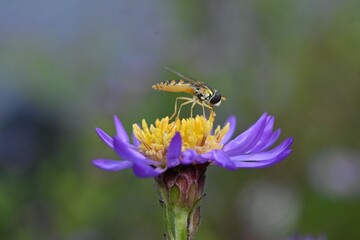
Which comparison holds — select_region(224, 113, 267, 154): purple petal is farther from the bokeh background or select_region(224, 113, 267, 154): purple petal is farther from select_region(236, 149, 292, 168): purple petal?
the bokeh background

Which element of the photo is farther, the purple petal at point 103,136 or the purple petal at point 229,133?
the purple petal at point 229,133

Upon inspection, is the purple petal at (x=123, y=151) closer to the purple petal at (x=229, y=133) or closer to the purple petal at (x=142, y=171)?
the purple petal at (x=142, y=171)

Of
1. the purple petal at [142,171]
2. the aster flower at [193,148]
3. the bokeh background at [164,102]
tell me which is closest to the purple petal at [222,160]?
the aster flower at [193,148]

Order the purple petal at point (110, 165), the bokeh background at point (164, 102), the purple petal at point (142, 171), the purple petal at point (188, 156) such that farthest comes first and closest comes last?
1. the bokeh background at point (164, 102)
2. the purple petal at point (188, 156)
3. the purple petal at point (110, 165)
4. the purple petal at point (142, 171)

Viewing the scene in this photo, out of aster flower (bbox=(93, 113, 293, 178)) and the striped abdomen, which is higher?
the striped abdomen

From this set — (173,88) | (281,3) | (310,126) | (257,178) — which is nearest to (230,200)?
(257,178)

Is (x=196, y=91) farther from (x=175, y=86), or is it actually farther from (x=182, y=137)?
(x=182, y=137)

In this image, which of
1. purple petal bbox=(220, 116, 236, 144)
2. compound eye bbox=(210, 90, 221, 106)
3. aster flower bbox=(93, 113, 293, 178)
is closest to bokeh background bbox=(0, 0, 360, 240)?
purple petal bbox=(220, 116, 236, 144)
